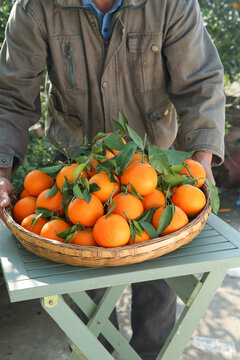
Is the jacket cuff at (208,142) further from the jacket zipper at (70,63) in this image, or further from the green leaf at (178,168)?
the jacket zipper at (70,63)

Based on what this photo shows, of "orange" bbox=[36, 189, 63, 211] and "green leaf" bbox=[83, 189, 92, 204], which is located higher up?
"green leaf" bbox=[83, 189, 92, 204]

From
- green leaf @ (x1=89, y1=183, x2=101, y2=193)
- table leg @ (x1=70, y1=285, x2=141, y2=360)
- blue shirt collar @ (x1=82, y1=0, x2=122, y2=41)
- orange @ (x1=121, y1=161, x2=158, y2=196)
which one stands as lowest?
table leg @ (x1=70, y1=285, x2=141, y2=360)

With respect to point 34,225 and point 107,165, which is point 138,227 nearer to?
point 107,165

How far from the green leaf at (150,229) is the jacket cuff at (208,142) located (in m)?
0.59

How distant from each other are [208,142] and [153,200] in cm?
53

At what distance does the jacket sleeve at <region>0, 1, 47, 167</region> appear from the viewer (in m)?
1.87

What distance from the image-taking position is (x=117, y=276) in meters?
1.25

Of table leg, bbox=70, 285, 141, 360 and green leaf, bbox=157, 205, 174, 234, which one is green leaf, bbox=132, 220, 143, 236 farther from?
table leg, bbox=70, 285, 141, 360

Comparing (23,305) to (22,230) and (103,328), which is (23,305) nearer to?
(103,328)

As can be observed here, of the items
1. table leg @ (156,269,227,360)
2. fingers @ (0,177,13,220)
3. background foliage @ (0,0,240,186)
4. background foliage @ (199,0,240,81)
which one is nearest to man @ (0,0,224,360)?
→ fingers @ (0,177,13,220)

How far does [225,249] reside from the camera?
55.0 inches

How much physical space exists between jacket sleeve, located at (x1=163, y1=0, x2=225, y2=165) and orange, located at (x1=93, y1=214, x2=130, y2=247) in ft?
2.19

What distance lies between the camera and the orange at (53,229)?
129cm

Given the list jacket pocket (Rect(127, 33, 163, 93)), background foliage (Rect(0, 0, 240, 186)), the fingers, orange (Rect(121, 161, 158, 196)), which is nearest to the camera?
orange (Rect(121, 161, 158, 196))
